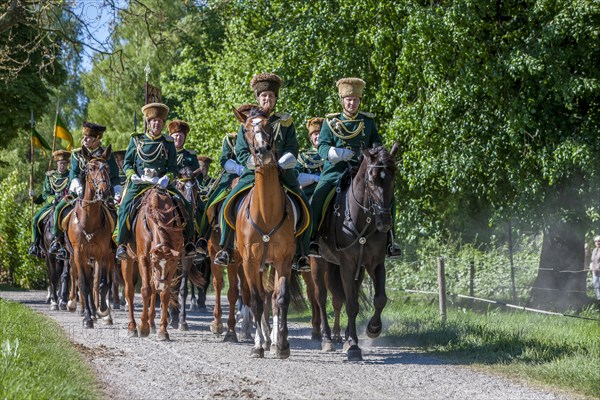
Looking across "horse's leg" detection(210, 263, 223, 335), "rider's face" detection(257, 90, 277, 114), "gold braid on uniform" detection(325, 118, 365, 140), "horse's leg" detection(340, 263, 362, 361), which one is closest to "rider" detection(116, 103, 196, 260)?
"horse's leg" detection(210, 263, 223, 335)

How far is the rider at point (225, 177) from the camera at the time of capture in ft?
44.7

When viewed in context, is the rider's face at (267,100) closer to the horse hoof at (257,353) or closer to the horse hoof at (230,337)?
the horse hoof at (257,353)

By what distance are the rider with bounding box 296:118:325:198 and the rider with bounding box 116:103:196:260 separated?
5.76 ft

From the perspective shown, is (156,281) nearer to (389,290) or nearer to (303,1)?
(389,290)

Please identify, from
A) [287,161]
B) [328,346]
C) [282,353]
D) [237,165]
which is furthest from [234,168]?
[282,353]

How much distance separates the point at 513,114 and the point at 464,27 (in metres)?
1.95

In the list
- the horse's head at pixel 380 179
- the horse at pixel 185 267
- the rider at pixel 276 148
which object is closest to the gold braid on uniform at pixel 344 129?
the rider at pixel 276 148

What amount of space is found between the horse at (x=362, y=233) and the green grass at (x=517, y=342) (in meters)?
1.24

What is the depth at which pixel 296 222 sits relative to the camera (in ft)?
40.1

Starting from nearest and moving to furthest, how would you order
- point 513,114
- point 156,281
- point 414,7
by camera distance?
point 156,281 → point 513,114 → point 414,7

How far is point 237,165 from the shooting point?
13.6 metres

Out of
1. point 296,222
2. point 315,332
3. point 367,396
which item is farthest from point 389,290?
point 367,396

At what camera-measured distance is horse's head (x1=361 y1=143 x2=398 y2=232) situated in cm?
1168

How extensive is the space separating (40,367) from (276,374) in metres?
2.43
